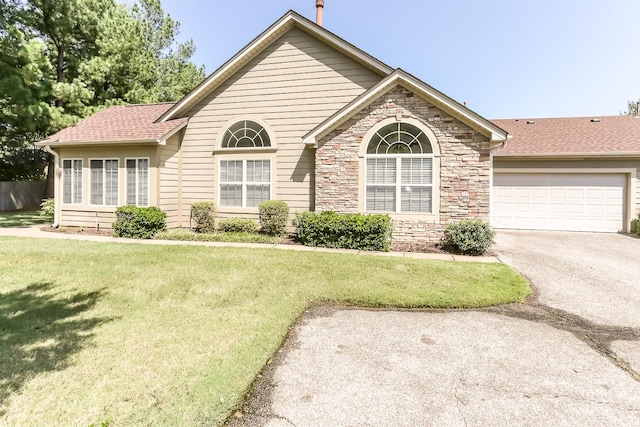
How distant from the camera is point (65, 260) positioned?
Answer: 7.39 m

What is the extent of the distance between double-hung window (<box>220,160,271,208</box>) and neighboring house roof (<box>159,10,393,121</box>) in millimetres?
2704

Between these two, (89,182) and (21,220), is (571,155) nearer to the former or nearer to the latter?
(89,182)

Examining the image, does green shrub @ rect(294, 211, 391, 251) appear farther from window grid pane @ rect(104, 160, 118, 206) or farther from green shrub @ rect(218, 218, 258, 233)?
window grid pane @ rect(104, 160, 118, 206)

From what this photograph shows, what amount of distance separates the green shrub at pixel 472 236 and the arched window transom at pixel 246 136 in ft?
22.9

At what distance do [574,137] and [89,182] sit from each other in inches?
796

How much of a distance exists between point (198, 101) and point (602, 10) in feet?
43.4

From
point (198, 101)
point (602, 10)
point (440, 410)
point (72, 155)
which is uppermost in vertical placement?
point (602, 10)

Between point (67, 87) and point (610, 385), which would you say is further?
point (67, 87)

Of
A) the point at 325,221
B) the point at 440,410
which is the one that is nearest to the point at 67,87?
the point at 325,221

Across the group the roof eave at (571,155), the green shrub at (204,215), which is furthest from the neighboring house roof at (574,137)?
the green shrub at (204,215)

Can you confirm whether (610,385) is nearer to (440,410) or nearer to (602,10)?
(440,410)

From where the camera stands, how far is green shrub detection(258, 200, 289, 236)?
11.0 m

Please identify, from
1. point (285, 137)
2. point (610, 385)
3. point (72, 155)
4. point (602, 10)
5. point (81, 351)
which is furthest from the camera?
point (72, 155)

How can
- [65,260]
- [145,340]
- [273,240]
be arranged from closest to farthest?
[145,340] → [65,260] → [273,240]
